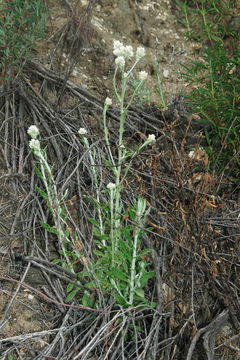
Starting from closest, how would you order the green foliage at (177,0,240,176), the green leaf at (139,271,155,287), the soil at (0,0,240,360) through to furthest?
the green leaf at (139,271,155,287) → the soil at (0,0,240,360) → the green foliage at (177,0,240,176)

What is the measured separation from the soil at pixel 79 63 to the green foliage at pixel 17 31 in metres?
0.25

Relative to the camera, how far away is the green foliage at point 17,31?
3.02 metres

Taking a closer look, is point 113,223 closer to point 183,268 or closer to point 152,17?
point 183,268

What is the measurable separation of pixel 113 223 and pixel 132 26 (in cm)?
223

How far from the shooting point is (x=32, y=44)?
3141 mm

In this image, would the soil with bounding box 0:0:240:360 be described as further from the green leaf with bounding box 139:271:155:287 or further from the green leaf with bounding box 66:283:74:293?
the green leaf with bounding box 139:271:155:287

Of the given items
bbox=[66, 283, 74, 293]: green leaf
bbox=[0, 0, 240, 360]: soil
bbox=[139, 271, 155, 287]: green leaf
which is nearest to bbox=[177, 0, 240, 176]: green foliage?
bbox=[0, 0, 240, 360]: soil

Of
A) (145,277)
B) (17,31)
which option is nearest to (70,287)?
(145,277)

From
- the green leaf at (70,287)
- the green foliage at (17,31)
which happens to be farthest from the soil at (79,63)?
the green foliage at (17,31)

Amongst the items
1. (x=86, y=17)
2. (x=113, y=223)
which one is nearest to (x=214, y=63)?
(x=86, y=17)

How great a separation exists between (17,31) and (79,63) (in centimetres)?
62

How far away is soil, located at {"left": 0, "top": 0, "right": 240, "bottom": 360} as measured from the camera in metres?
2.37

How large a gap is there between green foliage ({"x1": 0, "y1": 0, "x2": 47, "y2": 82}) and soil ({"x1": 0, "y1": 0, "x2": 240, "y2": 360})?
0.83 feet

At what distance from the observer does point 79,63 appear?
365cm
